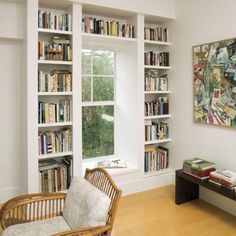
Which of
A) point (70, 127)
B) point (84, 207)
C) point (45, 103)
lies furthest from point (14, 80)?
point (84, 207)

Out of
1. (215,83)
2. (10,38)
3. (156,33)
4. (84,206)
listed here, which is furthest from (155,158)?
(10,38)

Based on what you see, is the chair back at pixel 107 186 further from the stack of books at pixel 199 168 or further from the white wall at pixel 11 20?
the white wall at pixel 11 20

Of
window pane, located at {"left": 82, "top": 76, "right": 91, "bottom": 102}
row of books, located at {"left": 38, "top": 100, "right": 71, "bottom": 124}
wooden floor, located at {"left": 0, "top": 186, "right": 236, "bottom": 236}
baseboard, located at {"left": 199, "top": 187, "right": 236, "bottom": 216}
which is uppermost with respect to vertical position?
window pane, located at {"left": 82, "top": 76, "right": 91, "bottom": 102}

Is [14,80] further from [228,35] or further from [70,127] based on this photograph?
[228,35]

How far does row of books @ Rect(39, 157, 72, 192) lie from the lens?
298 centimetres

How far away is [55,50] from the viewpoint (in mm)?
2939

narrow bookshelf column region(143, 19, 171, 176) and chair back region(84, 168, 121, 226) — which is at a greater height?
narrow bookshelf column region(143, 19, 171, 176)

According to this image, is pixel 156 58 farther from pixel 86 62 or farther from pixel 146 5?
pixel 86 62

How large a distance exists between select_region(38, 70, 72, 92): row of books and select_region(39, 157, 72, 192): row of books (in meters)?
0.85

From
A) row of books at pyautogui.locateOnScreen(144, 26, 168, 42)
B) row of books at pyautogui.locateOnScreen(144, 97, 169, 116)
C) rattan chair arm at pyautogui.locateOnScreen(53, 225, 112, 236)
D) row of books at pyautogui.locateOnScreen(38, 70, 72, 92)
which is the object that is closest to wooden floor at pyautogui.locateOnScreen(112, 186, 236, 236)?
rattan chair arm at pyautogui.locateOnScreen(53, 225, 112, 236)

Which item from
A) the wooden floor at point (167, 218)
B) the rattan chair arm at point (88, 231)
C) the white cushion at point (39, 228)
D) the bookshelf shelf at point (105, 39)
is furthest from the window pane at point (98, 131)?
the rattan chair arm at point (88, 231)

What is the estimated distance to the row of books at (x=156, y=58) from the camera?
3.63 metres

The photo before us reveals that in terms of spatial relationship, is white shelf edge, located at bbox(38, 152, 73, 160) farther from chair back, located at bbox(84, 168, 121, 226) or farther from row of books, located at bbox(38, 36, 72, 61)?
row of books, located at bbox(38, 36, 72, 61)

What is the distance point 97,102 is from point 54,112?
31.1 inches
